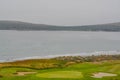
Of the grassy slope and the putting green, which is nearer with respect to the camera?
the grassy slope

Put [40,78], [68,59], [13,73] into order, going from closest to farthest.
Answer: [40,78] < [13,73] < [68,59]

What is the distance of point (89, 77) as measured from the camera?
125ft

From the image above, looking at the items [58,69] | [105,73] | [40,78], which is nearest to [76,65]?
[58,69]

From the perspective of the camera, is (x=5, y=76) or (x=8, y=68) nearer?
(x=5, y=76)

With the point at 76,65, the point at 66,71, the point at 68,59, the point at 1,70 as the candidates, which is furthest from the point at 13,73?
the point at 68,59

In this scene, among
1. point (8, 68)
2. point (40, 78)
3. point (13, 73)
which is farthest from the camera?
point (8, 68)

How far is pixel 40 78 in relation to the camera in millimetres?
37125

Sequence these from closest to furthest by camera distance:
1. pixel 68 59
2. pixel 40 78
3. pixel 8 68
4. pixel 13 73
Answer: pixel 40 78
pixel 13 73
pixel 8 68
pixel 68 59

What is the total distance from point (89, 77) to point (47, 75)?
12.2 ft

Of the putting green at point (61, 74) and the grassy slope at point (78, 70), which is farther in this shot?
the putting green at point (61, 74)

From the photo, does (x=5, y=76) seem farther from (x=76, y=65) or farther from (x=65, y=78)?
(x=76, y=65)

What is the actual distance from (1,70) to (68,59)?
13.6m

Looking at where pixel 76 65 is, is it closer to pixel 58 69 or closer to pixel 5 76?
pixel 58 69

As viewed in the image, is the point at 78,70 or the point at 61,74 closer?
the point at 61,74
